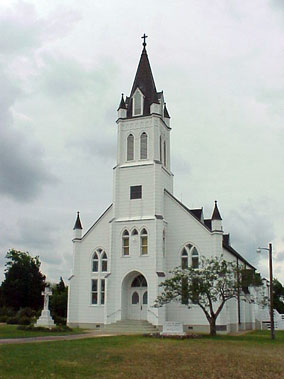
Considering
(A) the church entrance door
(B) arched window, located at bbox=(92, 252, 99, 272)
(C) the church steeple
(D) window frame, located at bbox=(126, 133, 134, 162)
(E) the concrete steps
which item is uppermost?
(C) the church steeple

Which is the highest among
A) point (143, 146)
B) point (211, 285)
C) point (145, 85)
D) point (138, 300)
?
point (145, 85)

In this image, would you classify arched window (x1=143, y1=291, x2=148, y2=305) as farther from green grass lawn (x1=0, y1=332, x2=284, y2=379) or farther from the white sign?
green grass lawn (x1=0, y1=332, x2=284, y2=379)

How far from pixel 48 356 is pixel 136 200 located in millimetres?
26299

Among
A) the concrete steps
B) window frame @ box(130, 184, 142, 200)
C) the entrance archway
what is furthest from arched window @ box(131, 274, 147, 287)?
window frame @ box(130, 184, 142, 200)

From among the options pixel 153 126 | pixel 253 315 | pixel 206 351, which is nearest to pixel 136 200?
pixel 153 126

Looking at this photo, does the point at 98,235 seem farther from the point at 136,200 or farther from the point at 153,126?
the point at 153,126

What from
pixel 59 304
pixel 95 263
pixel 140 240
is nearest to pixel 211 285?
pixel 140 240

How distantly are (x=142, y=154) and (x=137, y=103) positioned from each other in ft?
17.1

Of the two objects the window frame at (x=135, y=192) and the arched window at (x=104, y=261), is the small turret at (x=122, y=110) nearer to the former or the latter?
the window frame at (x=135, y=192)

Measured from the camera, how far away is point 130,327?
39.5 meters

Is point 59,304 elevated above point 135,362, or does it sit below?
above

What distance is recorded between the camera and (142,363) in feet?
57.7

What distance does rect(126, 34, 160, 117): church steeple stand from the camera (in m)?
46.3

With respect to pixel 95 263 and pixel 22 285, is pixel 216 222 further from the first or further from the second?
pixel 22 285
